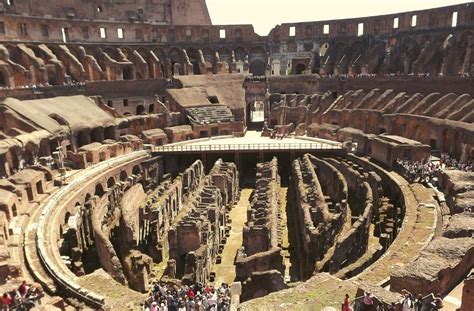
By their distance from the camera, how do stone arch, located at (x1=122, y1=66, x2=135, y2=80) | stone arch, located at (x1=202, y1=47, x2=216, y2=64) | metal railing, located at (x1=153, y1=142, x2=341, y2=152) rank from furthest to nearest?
1. stone arch, located at (x1=202, y1=47, x2=216, y2=64)
2. stone arch, located at (x1=122, y1=66, x2=135, y2=80)
3. metal railing, located at (x1=153, y1=142, x2=341, y2=152)

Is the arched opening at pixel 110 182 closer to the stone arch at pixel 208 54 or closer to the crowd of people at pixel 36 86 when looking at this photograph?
the crowd of people at pixel 36 86

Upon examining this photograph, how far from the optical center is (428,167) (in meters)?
24.4

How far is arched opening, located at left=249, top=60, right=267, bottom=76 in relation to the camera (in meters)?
54.3

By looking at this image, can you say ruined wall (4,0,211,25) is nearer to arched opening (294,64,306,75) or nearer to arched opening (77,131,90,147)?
arched opening (294,64,306,75)

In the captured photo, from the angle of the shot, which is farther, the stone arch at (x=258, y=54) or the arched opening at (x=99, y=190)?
the stone arch at (x=258, y=54)

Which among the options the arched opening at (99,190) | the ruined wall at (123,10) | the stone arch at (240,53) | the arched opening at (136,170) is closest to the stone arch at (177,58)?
the ruined wall at (123,10)

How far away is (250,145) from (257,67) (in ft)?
70.9

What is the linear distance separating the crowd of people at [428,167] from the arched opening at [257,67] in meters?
31.4

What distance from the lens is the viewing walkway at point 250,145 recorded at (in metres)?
35.1

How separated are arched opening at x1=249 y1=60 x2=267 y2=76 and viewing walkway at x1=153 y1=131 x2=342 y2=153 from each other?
17659 mm

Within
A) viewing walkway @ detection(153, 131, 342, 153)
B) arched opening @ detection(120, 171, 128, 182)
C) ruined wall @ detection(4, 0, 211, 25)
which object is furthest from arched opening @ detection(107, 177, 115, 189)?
ruined wall @ detection(4, 0, 211, 25)

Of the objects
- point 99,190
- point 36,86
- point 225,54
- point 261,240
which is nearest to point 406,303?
point 261,240

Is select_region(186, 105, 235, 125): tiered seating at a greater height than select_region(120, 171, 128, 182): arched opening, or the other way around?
select_region(186, 105, 235, 125): tiered seating

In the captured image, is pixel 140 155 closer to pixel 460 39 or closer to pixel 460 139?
pixel 460 139
